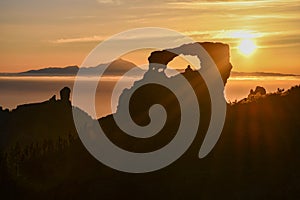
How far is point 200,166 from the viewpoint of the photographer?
42406 millimetres

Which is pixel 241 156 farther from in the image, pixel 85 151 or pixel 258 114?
pixel 85 151

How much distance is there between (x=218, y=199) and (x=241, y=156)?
4736mm

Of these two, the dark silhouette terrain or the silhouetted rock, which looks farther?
the silhouetted rock

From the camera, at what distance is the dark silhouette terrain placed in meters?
39.9

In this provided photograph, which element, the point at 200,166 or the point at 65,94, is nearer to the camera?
the point at 200,166

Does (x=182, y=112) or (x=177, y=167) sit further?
(x=182, y=112)

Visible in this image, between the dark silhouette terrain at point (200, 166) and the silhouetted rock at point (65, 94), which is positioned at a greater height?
the silhouetted rock at point (65, 94)

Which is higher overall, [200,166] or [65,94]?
[65,94]

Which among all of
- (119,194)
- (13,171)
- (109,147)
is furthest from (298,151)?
(13,171)

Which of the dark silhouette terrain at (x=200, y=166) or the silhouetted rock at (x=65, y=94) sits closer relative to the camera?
the dark silhouette terrain at (x=200, y=166)

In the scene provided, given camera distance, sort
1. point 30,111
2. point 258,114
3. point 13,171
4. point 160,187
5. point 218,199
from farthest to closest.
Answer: point 30,111
point 13,171
point 258,114
point 160,187
point 218,199

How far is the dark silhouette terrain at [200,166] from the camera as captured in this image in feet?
131

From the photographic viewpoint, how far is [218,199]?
3875 centimetres

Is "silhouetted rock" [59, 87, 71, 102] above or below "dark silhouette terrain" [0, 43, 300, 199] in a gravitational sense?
above
